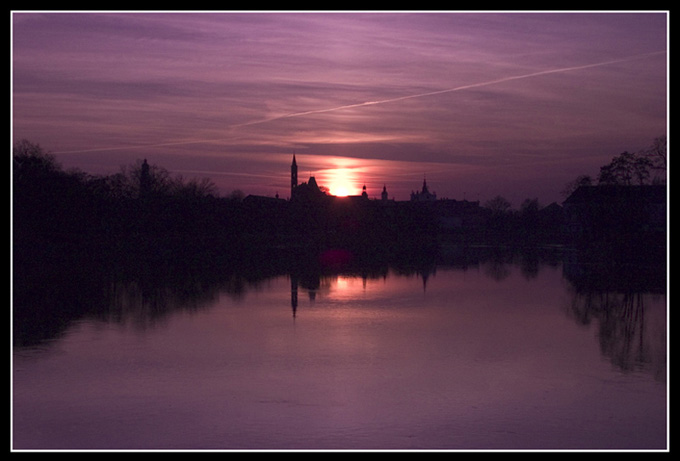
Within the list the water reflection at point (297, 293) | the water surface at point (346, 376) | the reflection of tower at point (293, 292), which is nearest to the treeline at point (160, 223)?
the water reflection at point (297, 293)

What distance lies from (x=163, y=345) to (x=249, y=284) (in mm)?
17976

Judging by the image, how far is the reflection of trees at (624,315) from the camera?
20.5 metres

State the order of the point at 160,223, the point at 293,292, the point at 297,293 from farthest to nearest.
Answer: the point at 160,223 < the point at 293,292 < the point at 297,293

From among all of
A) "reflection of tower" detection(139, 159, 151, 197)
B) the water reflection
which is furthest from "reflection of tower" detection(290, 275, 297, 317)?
"reflection of tower" detection(139, 159, 151, 197)

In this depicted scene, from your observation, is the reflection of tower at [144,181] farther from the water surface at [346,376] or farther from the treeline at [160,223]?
the water surface at [346,376]

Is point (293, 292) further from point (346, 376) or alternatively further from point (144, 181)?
point (144, 181)

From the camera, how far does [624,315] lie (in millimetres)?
28438

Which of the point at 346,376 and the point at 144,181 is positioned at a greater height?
the point at 144,181

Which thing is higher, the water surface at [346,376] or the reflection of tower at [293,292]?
the reflection of tower at [293,292]

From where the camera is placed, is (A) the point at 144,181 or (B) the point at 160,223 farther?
(A) the point at 144,181

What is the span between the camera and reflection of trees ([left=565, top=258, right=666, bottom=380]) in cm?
2047

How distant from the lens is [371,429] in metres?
13.6

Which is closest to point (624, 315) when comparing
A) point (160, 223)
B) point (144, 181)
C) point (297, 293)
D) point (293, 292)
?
point (297, 293)

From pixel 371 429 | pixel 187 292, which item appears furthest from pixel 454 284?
pixel 371 429
